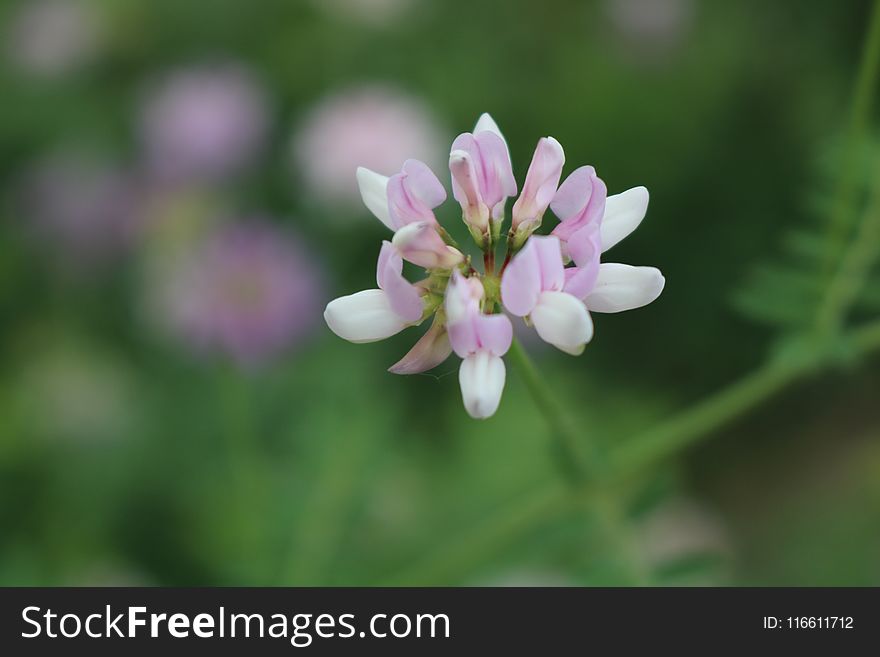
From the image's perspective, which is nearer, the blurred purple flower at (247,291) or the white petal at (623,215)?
the white petal at (623,215)

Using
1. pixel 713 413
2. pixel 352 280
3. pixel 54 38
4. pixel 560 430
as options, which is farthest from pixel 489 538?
pixel 54 38

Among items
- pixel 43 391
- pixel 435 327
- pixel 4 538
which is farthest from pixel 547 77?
pixel 435 327

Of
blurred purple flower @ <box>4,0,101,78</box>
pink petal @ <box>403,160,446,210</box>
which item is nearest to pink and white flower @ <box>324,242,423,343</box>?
pink petal @ <box>403,160,446,210</box>

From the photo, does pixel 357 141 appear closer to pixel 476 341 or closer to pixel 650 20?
pixel 650 20

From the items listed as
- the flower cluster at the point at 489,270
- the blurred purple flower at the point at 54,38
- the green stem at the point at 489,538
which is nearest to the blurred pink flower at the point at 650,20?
the blurred purple flower at the point at 54,38

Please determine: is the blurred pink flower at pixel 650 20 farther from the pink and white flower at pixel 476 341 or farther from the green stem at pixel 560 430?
the pink and white flower at pixel 476 341
